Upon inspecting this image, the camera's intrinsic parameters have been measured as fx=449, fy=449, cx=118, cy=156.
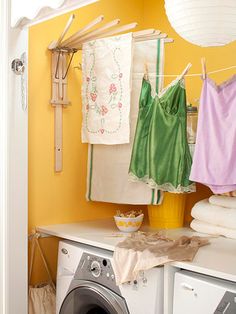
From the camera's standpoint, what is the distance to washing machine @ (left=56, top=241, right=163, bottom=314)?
1977 millimetres

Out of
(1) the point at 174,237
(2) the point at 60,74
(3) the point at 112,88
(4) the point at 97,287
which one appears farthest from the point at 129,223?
(2) the point at 60,74

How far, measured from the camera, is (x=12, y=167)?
93.0 inches

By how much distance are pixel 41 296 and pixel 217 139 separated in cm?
138

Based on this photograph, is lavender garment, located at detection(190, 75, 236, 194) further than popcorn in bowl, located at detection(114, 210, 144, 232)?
No

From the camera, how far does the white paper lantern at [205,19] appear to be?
157cm

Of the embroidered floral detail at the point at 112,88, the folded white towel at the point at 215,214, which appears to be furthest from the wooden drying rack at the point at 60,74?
the folded white towel at the point at 215,214

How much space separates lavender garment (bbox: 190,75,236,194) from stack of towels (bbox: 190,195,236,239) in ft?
0.36

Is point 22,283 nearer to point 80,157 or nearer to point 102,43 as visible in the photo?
point 80,157

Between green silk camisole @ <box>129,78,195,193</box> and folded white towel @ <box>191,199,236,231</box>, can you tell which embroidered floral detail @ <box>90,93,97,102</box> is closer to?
green silk camisole @ <box>129,78,195,193</box>

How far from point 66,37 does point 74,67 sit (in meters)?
0.19

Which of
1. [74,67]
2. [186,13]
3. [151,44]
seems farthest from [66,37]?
[186,13]

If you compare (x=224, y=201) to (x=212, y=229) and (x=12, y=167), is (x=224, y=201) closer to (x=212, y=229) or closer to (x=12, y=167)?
(x=212, y=229)

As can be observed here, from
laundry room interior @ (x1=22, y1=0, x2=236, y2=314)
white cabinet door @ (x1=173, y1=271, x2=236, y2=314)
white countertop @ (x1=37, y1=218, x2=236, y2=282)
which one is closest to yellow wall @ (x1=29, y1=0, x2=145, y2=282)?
laundry room interior @ (x1=22, y1=0, x2=236, y2=314)

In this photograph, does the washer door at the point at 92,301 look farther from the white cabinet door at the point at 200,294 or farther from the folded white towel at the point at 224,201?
the folded white towel at the point at 224,201
